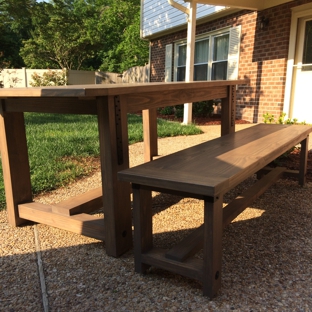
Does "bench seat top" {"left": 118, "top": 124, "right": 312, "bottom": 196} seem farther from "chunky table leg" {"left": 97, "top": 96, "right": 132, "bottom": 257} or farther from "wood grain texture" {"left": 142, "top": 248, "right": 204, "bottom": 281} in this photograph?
"wood grain texture" {"left": 142, "top": 248, "right": 204, "bottom": 281}

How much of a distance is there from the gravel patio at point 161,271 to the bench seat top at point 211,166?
61 cm

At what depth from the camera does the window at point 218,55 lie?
8.78m

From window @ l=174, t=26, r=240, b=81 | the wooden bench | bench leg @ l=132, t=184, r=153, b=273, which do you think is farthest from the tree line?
bench leg @ l=132, t=184, r=153, b=273

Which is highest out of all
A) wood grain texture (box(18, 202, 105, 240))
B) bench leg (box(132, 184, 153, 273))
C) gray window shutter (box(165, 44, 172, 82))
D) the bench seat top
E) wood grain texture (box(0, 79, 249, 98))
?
gray window shutter (box(165, 44, 172, 82))

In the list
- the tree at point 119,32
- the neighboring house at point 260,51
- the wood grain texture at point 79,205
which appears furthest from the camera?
the tree at point 119,32

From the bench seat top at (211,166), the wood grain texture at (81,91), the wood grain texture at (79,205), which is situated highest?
the wood grain texture at (81,91)

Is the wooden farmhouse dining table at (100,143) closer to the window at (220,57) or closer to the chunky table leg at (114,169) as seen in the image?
the chunky table leg at (114,169)

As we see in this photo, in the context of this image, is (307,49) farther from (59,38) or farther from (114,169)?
(59,38)

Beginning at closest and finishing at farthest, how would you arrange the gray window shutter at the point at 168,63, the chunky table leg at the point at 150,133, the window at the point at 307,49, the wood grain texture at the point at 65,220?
the wood grain texture at the point at 65,220
the chunky table leg at the point at 150,133
the window at the point at 307,49
the gray window shutter at the point at 168,63

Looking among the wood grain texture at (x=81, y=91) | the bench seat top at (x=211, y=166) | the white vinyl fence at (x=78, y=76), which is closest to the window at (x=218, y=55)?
the white vinyl fence at (x=78, y=76)

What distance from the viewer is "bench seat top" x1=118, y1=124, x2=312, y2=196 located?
5.51 ft

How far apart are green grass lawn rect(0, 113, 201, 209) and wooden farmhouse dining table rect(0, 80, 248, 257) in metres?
0.78

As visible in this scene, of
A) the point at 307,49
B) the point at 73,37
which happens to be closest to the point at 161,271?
the point at 307,49

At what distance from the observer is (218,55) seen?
9664 mm
